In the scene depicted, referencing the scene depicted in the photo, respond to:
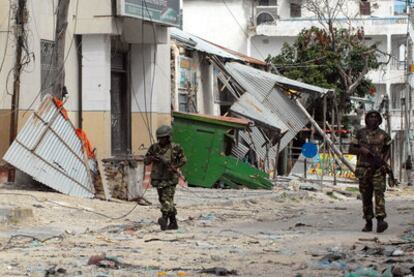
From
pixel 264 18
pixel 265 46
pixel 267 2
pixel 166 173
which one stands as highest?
pixel 267 2

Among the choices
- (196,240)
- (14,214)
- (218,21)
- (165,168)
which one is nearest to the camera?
(196,240)

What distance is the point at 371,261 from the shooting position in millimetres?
9312

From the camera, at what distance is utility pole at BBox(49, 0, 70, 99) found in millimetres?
18219

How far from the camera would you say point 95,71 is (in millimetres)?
20531

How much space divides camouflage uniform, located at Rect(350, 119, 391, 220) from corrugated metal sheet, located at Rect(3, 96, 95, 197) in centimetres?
670

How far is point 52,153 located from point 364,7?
41341 mm

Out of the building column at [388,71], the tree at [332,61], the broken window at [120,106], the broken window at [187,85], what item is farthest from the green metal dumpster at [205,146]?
the building column at [388,71]

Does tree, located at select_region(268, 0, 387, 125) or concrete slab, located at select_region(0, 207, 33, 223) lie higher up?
tree, located at select_region(268, 0, 387, 125)

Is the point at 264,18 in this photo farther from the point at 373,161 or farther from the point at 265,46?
the point at 373,161

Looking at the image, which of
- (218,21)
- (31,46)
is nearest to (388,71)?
(218,21)

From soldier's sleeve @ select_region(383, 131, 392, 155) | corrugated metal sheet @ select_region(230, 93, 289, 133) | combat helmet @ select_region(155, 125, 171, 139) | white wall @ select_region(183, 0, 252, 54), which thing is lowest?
soldier's sleeve @ select_region(383, 131, 392, 155)

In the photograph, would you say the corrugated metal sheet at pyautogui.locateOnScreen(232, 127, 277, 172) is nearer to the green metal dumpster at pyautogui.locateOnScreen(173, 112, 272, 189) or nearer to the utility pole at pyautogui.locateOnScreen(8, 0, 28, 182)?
the green metal dumpster at pyautogui.locateOnScreen(173, 112, 272, 189)

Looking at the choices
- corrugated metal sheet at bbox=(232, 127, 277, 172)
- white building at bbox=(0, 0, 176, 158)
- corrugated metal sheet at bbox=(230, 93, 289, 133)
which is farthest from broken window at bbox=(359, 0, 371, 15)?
white building at bbox=(0, 0, 176, 158)

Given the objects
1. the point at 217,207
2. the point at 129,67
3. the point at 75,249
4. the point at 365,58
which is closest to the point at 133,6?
the point at 129,67
